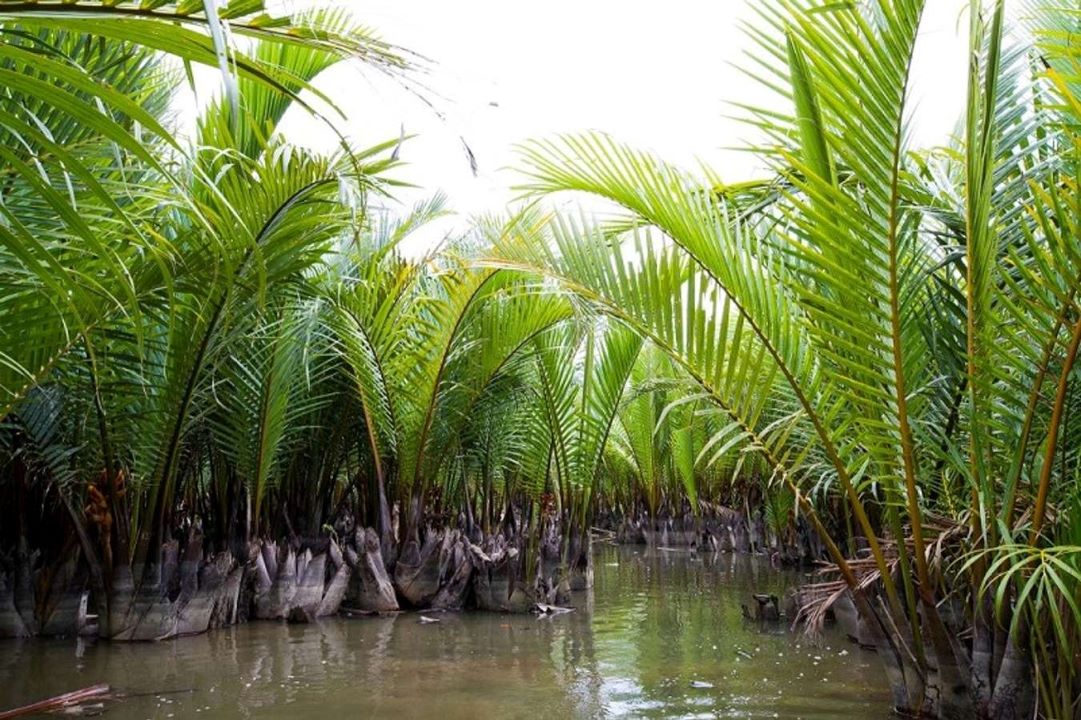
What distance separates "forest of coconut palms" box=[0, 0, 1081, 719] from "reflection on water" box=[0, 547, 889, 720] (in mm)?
208

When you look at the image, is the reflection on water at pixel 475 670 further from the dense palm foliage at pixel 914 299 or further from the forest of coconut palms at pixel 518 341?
the dense palm foliage at pixel 914 299

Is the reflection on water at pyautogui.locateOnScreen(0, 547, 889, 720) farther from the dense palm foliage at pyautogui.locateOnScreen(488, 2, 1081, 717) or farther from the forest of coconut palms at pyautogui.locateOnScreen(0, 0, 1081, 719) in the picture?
the dense palm foliage at pyautogui.locateOnScreen(488, 2, 1081, 717)

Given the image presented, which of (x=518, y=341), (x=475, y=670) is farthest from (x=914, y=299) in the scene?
(x=518, y=341)

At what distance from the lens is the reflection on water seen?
319cm

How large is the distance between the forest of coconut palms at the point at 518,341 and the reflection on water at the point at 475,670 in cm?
21

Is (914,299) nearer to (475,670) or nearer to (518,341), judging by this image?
(475,670)

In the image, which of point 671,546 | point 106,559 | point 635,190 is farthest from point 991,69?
point 671,546

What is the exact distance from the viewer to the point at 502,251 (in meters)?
3.30

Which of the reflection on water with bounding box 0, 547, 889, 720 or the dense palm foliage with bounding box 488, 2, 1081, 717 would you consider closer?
the dense palm foliage with bounding box 488, 2, 1081, 717

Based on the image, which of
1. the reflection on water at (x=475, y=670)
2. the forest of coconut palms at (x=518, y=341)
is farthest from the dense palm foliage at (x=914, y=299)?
the reflection on water at (x=475, y=670)

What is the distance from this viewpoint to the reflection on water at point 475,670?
126 inches

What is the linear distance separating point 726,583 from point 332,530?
332 cm

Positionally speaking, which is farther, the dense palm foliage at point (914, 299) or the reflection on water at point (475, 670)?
the reflection on water at point (475, 670)

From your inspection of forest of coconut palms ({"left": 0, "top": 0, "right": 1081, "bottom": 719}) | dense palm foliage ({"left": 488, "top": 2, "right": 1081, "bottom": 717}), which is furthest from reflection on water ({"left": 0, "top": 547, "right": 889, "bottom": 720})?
dense palm foliage ({"left": 488, "top": 2, "right": 1081, "bottom": 717})
